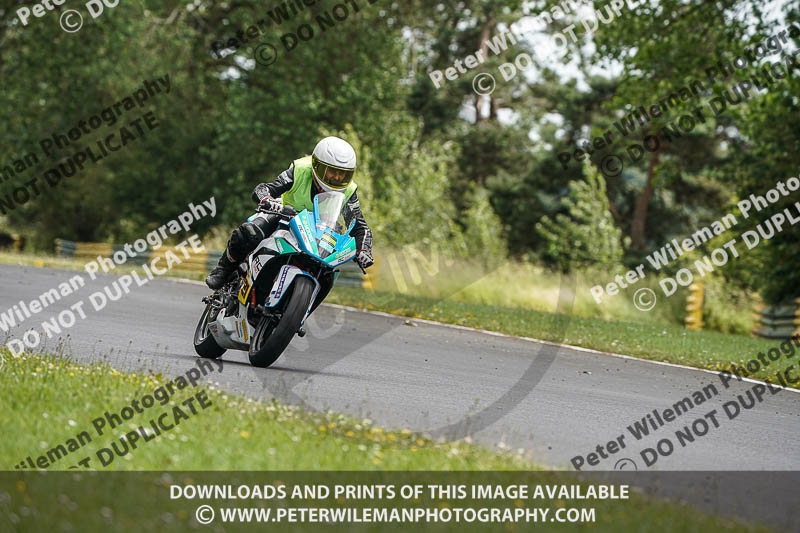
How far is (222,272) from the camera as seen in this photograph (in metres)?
10.2

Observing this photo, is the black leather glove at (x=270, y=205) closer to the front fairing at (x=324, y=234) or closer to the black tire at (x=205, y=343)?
the front fairing at (x=324, y=234)

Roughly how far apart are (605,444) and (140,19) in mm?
34058

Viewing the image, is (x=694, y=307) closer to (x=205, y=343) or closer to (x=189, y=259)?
(x=189, y=259)

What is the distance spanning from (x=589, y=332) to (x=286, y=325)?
33.3 feet

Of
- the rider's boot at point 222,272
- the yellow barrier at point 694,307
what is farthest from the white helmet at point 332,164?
the yellow barrier at point 694,307

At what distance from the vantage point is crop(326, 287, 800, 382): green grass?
1616cm

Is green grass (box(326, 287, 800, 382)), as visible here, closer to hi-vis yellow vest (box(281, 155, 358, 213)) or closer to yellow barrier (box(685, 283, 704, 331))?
yellow barrier (box(685, 283, 704, 331))

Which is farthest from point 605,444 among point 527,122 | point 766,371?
point 527,122

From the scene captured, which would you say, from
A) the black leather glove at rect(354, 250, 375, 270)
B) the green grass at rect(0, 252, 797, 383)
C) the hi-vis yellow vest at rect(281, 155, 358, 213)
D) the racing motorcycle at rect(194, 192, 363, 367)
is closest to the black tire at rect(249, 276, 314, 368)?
the racing motorcycle at rect(194, 192, 363, 367)

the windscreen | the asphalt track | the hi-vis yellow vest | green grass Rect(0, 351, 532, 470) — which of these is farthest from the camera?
the hi-vis yellow vest

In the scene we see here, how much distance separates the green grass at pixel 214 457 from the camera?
17.3 feet

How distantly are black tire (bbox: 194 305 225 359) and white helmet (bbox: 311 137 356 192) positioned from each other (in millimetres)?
2010

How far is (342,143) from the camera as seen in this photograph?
9.66 metres
